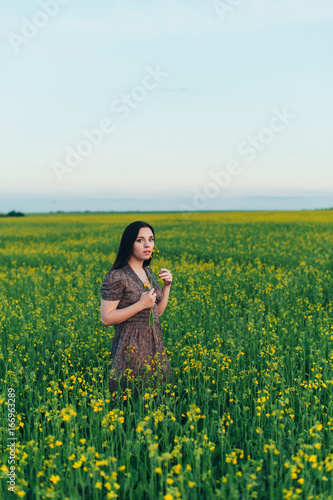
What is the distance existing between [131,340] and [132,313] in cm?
41

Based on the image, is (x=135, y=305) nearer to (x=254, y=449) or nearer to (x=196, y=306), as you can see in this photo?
(x=254, y=449)

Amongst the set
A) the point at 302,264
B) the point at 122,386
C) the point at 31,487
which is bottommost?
the point at 31,487

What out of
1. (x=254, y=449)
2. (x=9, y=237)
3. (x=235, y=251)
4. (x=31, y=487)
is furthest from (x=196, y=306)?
(x=9, y=237)

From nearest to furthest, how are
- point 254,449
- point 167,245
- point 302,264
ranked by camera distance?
point 254,449 < point 302,264 < point 167,245

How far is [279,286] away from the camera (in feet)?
27.7

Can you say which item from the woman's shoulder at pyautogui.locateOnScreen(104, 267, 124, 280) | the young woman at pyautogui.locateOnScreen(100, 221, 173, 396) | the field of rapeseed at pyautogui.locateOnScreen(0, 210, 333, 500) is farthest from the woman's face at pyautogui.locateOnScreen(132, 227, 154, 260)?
the field of rapeseed at pyautogui.locateOnScreen(0, 210, 333, 500)

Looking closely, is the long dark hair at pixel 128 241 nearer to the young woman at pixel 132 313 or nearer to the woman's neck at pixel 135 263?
the young woman at pixel 132 313

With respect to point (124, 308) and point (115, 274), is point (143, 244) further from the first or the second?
point (124, 308)

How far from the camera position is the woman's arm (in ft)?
12.0

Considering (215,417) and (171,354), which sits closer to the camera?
(215,417)

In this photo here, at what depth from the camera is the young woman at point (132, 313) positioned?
12.6ft

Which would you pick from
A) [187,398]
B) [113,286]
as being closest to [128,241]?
[113,286]

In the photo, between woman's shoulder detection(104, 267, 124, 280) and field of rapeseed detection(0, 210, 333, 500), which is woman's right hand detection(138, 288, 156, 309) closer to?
woman's shoulder detection(104, 267, 124, 280)

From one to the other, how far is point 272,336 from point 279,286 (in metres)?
3.15
